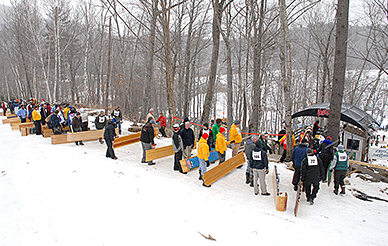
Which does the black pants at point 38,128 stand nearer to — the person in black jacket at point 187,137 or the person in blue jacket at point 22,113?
the person in blue jacket at point 22,113

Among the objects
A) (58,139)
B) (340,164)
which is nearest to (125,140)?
(58,139)

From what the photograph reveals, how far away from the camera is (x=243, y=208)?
619 cm

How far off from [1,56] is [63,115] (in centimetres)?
3978

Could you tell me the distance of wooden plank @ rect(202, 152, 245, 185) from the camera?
7.43 metres

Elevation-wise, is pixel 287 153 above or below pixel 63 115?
below

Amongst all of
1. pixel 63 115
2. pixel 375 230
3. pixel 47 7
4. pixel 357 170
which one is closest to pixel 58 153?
pixel 63 115

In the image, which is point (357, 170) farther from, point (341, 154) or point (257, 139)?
point (257, 139)

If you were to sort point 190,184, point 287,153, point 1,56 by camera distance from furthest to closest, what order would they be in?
point 1,56
point 287,153
point 190,184

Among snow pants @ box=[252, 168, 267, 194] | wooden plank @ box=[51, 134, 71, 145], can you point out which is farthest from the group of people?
wooden plank @ box=[51, 134, 71, 145]

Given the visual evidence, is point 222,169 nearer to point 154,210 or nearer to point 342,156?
point 154,210

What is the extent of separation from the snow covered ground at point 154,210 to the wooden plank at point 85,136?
210 cm

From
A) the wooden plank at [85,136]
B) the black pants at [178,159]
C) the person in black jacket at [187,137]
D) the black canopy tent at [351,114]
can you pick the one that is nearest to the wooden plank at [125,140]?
the wooden plank at [85,136]

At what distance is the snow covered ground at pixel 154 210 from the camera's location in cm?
468

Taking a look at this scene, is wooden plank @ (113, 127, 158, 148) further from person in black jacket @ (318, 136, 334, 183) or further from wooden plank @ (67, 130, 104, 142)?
person in black jacket @ (318, 136, 334, 183)
